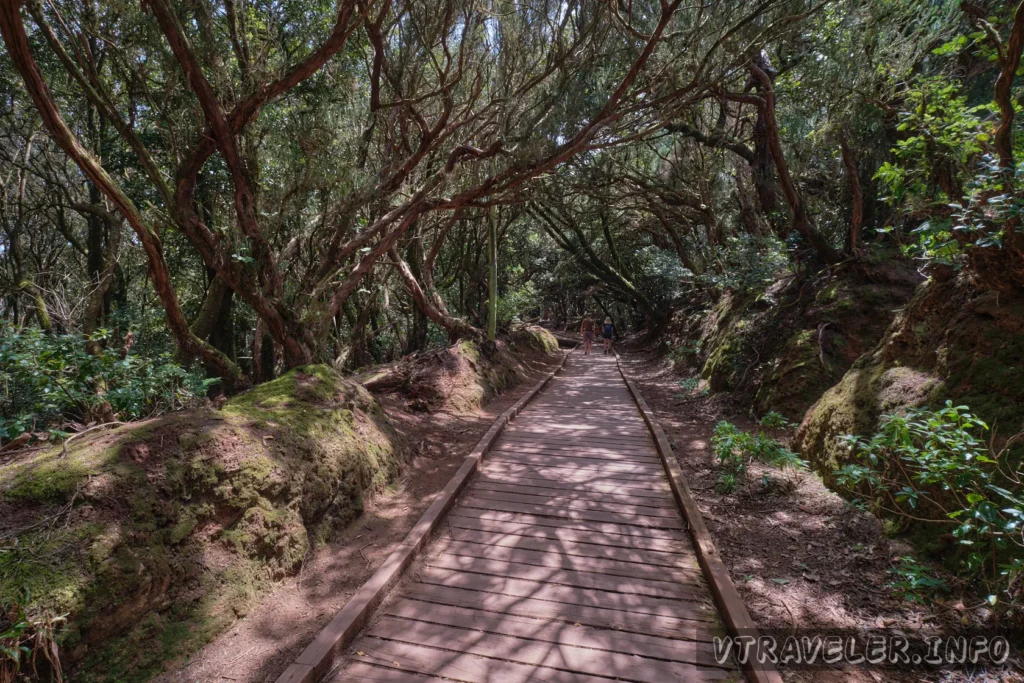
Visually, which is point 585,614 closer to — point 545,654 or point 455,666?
point 545,654

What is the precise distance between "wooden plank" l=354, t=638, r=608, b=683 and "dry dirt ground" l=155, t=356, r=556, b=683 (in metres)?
0.45

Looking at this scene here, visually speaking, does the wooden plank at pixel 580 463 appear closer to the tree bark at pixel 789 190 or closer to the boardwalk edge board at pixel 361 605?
the boardwalk edge board at pixel 361 605

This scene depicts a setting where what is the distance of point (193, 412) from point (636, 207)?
14742mm

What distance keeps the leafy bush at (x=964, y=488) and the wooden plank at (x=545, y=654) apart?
152 cm

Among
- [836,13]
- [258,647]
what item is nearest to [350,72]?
[836,13]

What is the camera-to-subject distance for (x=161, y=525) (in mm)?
2875

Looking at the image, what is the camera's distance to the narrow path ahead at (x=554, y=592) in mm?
2654

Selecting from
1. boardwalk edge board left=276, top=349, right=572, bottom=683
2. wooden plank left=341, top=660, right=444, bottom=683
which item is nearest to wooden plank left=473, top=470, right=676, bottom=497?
boardwalk edge board left=276, top=349, right=572, bottom=683

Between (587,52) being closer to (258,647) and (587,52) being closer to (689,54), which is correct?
(689,54)

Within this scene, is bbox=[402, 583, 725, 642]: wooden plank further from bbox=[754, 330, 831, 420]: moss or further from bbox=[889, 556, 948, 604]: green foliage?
bbox=[754, 330, 831, 420]: moss

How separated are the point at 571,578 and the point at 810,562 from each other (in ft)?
5.68

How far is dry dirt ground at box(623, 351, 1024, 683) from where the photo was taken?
8.91 feet

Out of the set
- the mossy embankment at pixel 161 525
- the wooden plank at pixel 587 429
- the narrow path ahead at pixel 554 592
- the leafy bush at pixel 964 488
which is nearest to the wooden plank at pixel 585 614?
the narrow path ahead at pixel 554 592

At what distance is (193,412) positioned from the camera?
3699mm
